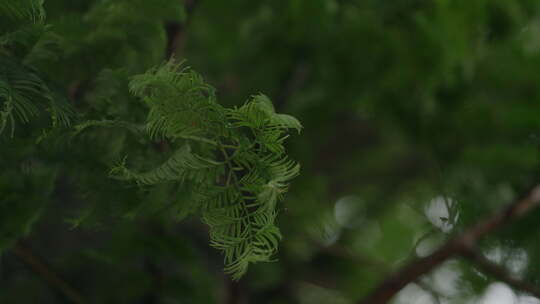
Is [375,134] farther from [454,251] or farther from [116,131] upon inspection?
[116,131]

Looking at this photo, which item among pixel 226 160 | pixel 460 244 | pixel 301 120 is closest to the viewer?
pixel 226 160

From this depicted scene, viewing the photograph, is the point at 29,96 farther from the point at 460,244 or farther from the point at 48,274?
the point at 460,244

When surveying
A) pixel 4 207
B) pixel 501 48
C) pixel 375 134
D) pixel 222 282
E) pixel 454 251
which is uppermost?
pixel 375 134

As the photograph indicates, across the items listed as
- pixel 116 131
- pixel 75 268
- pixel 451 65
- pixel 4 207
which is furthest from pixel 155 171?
pixel 451 65

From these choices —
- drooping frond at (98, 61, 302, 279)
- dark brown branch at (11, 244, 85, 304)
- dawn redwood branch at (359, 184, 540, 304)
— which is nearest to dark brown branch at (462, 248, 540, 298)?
dawn redwood branch at (359, 184, 540, 304)

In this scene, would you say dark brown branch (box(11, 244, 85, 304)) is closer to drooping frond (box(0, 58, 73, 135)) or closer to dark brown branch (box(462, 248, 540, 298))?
drooping frond (box(0, 58, 73, 135))

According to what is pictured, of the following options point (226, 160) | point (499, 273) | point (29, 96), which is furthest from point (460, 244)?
point (29, 96)
